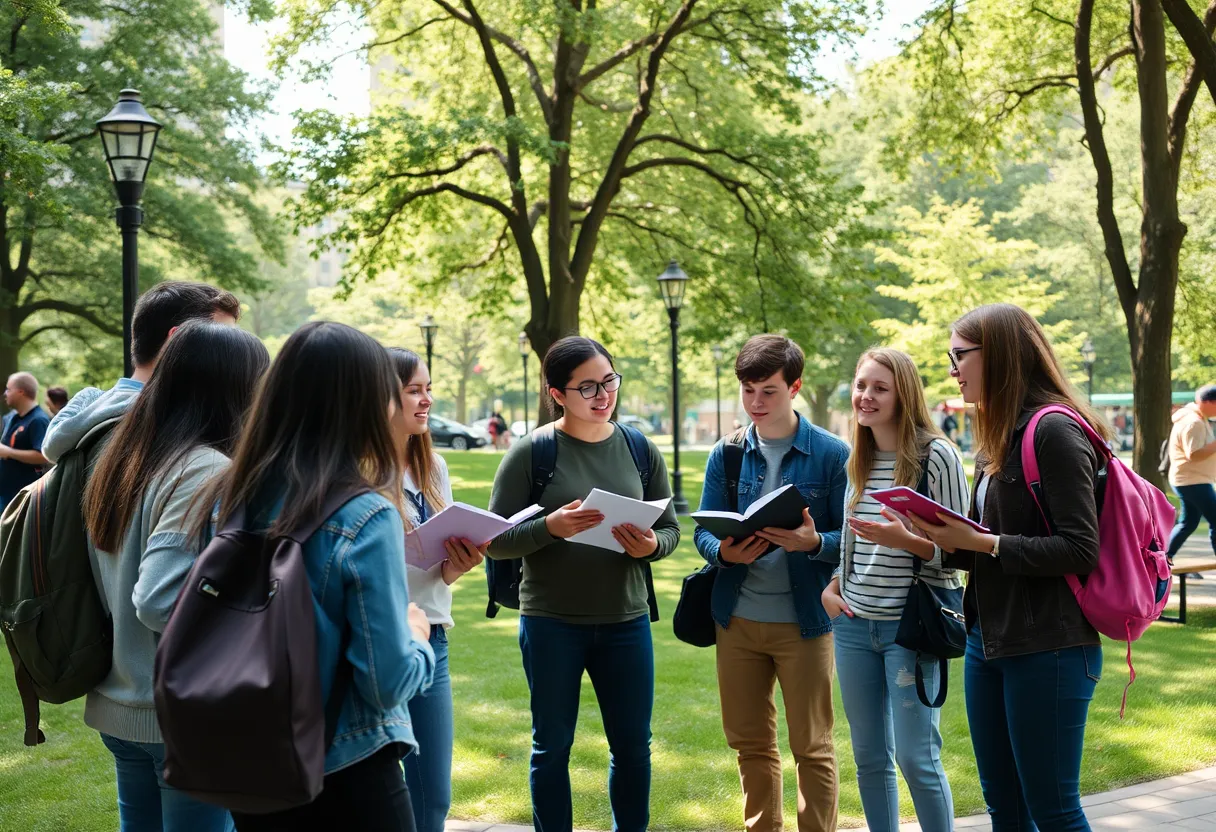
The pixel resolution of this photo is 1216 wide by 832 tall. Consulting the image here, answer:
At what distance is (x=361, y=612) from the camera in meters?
2.28

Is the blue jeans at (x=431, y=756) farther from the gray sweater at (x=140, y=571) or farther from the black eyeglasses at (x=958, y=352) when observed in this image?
the black eyeglasses at (x=958, y=352)

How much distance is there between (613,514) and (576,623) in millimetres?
535

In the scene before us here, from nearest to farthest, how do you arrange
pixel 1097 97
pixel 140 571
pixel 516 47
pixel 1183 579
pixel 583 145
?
pixel 140 571, pixel 1183 579, pixel 1097 97, pixel 516 47, pixel 583 145

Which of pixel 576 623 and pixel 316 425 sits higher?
pixel 316 425

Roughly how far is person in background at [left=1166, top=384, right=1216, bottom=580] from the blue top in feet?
38.9

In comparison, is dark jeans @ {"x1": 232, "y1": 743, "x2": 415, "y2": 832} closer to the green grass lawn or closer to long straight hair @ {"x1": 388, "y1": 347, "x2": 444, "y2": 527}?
long straight hair @ {"x1": 388, "y1": 347, "x2": 444, "y2": 527}

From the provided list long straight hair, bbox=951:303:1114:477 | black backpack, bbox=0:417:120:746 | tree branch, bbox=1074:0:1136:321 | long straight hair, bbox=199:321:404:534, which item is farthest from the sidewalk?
tree branch, bbox=1074:0:1136:321

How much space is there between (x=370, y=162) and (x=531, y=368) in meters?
A: 45.0

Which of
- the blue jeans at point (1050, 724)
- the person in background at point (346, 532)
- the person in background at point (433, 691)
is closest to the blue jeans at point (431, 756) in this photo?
the person in background at point (433, 691)

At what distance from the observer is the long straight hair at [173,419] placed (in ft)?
9.09

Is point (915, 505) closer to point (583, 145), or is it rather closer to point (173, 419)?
point (173, 419)

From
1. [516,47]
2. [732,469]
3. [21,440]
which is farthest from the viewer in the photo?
[516,47]

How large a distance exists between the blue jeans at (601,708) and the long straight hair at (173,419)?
1.80 m

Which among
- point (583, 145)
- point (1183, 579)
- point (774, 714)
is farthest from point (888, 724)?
point (583, 145)
